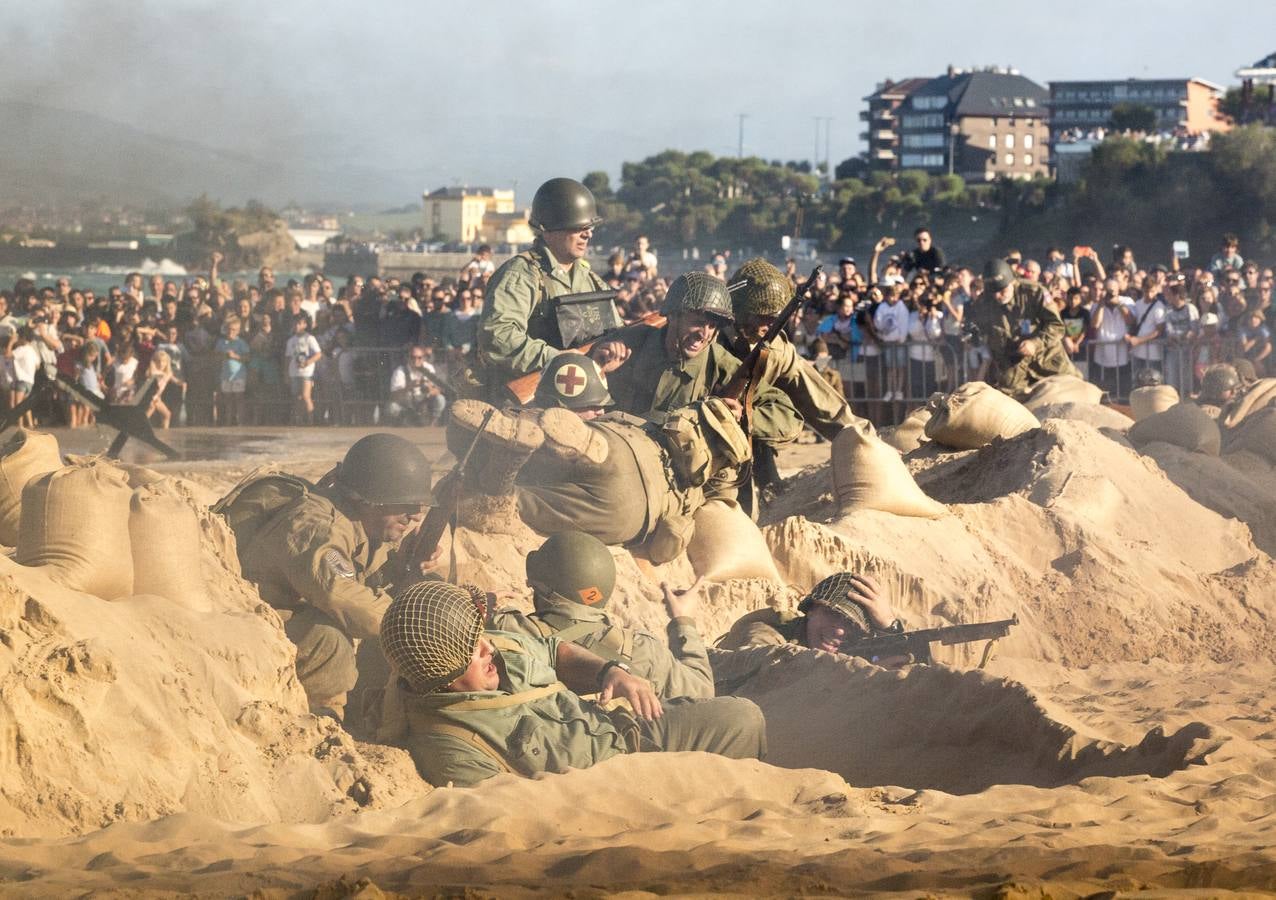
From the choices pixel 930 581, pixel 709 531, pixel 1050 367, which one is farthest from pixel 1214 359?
pixel 709 531

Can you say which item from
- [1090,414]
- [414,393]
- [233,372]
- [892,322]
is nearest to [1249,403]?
[1090,414]

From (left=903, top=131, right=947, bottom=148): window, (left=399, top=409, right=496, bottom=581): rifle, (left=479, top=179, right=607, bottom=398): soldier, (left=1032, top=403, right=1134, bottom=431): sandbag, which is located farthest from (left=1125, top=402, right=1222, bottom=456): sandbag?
(left=903, top=131, right=947, bottom=148): window

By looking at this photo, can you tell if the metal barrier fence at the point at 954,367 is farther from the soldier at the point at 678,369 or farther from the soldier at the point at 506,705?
the soldier at the point at 506,705

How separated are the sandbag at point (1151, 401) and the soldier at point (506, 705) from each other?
7493 millimetres

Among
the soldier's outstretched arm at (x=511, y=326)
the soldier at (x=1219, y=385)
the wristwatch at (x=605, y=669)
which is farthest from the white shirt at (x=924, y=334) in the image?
the wristwatch at (x=605, y=669)

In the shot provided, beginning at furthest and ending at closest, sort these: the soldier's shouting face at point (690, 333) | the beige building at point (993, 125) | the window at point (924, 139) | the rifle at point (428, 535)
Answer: the window at point (924, 139) < the beige building at point (993, 125) < the soldier's shouting face at point (690, 333) < the rifle at point (428, 535)

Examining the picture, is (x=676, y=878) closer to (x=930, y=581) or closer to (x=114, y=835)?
(x=114, y=835)

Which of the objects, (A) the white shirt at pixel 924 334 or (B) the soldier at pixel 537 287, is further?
(A) the white shirt at pixel 924 334

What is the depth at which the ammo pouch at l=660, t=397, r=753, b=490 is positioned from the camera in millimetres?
7648

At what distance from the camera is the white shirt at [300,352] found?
48.3 feet

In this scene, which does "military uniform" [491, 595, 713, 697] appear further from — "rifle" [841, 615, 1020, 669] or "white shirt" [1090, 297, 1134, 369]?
"white shirt" [1090, 297, 1134, 369]

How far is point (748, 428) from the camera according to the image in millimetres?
8125

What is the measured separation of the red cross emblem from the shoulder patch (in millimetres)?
2041

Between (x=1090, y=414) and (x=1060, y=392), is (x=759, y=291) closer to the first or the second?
(x=1090, y=414)
